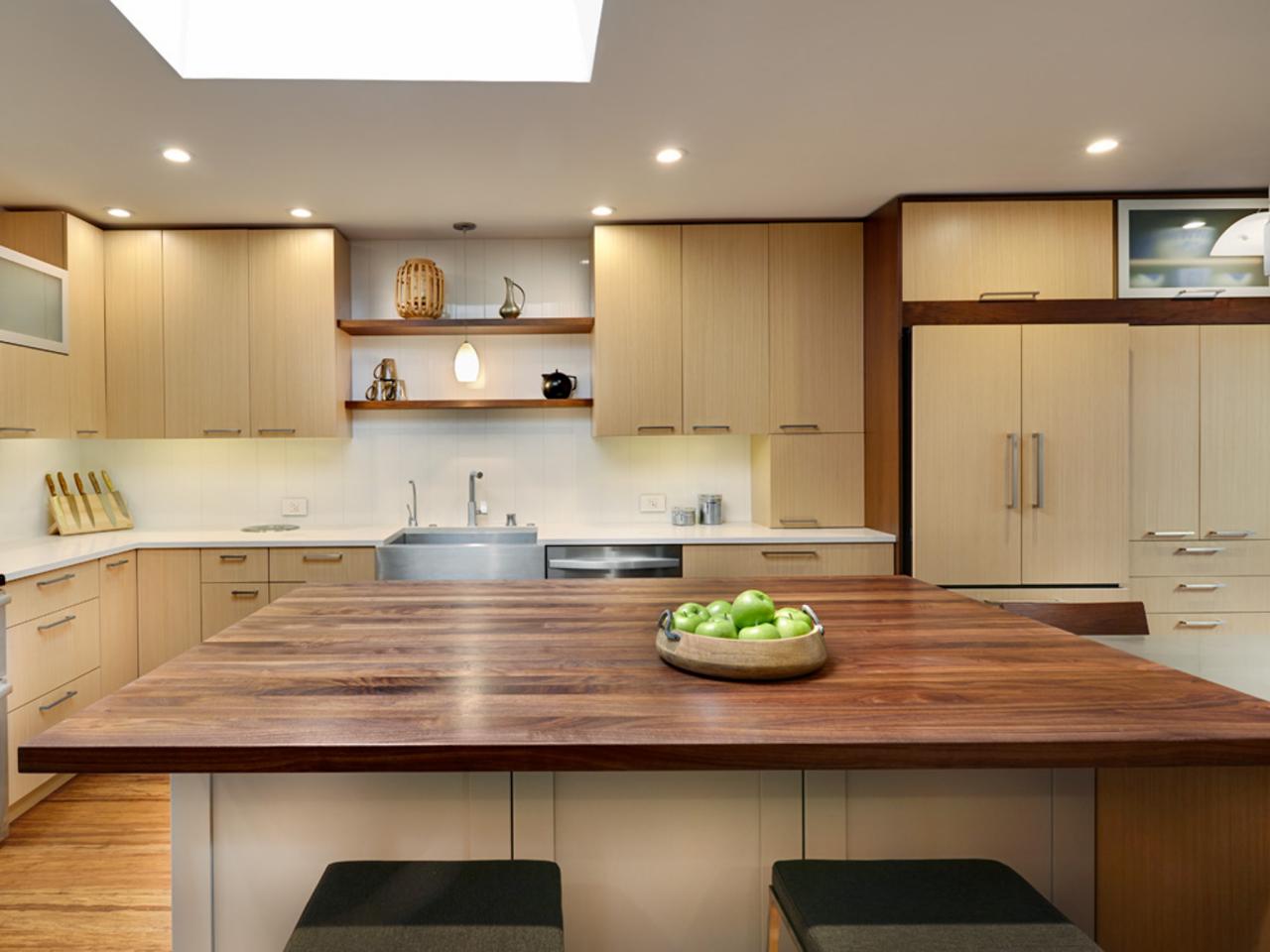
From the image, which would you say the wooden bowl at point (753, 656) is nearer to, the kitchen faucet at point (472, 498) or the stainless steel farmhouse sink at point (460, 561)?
the stainless steel farmhouse sink at point (460, 561)

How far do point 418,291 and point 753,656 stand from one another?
3.11 meters

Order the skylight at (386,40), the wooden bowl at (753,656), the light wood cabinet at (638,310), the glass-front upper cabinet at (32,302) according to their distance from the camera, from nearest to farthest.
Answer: the wooden bowl at (753,656) < the skylight at (386,40) < the glass-front upper cabinet at (32,302) < the light wood cabinet at (638,310)

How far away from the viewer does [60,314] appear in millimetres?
3482

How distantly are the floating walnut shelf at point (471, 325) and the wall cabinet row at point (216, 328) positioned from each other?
20 centimetres

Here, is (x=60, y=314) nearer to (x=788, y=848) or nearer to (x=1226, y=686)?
(x=788, y=848)

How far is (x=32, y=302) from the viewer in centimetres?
330

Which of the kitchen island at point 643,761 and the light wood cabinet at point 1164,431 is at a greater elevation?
the light wood cabinet at point 1164,431

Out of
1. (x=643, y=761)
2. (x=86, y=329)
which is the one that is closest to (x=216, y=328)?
(x=86, y=329)

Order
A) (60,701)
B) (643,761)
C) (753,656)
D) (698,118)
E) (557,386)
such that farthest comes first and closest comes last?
(557,386), (60,701), (698,118), (753,656), (643,761)

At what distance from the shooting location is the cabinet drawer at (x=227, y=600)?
355 cm

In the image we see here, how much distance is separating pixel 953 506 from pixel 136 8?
10.8 ft

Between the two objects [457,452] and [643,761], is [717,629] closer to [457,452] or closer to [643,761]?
[643,761]

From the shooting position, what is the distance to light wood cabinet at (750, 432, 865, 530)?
386 cm

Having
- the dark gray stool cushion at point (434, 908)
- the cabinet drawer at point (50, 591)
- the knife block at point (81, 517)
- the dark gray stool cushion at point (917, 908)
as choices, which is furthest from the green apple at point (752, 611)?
the knife block at point (81, 517)
